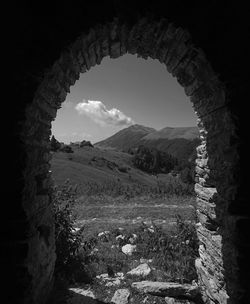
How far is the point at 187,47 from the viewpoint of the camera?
3.31 metres

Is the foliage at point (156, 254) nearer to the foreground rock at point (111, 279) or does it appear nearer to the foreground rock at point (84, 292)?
the foreground rock at point (111, 279)

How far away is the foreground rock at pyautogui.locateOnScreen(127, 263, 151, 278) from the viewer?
4824mm

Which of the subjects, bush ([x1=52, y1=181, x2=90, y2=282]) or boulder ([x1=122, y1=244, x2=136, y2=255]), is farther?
boulder ([x1=122, y1=244, x2=136, y2=255])

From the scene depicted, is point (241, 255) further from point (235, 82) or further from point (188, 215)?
point (188, 215)

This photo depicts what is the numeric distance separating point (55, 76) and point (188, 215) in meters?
7.79

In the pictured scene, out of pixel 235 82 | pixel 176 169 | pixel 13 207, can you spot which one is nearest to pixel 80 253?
pixel 13 207

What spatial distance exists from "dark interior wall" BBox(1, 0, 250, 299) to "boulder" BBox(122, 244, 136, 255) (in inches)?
131

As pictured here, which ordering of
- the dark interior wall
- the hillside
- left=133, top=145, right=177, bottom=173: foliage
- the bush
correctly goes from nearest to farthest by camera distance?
the dark interior wall < the bush < the hillside < left=133, top=145, right=177, bottom=173: foliage

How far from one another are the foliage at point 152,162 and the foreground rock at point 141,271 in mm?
47268

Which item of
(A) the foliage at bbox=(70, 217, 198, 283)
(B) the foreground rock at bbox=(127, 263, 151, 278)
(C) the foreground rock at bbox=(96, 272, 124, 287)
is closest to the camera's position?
(C) the foreground rock at bbox=(96, 272, 124, 287)

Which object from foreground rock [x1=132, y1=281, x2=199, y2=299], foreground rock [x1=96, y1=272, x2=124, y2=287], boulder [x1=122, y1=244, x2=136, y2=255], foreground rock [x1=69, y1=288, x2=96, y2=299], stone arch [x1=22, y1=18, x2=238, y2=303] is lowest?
foreground rock [x1=69, y1=288, x2=96, y2=299]

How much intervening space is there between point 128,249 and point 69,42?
475cm

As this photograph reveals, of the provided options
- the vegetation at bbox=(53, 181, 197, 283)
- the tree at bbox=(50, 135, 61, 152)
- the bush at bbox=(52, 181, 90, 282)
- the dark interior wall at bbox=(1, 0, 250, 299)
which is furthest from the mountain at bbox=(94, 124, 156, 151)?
the dark interior wall at bbox=(1, 0, 250, 299)

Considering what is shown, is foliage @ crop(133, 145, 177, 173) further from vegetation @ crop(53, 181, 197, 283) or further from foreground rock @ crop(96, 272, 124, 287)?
foreground rock @ crop(96, 272, 124, 287)
